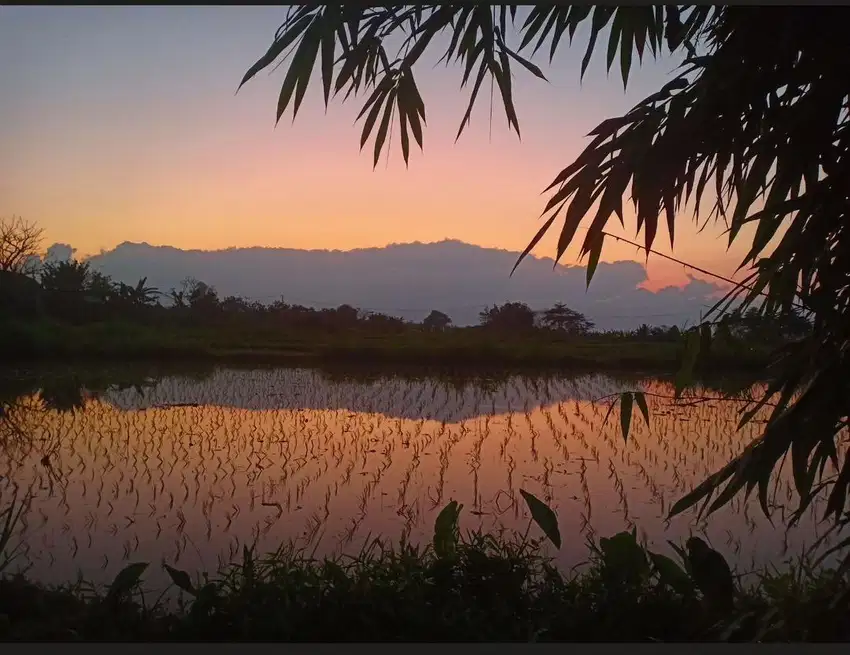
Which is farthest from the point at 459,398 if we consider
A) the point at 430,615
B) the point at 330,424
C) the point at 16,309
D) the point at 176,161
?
the point at 16,309

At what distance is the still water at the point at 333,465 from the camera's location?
71.5 inches

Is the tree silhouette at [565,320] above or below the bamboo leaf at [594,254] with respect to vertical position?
below

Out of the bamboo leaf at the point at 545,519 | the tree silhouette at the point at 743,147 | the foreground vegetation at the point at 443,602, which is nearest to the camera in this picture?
the tree silhouette at the point at 743,147

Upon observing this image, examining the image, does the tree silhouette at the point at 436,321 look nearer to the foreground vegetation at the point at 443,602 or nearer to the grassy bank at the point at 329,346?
the grassy bank at the point at 329,346

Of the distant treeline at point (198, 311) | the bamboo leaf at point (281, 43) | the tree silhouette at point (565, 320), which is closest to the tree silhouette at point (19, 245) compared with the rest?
the distant treeline at point (198, 311)

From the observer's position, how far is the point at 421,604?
1.40 meters

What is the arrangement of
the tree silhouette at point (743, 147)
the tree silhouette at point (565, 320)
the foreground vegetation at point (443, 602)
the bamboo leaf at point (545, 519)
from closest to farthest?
the tree silhouette at point (743, 147) → the foreground vegetation at point (443, 602) → the bamboo leaf at point (545, 519) → the tree silhouette at point (565, 320)

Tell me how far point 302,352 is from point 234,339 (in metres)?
0.24

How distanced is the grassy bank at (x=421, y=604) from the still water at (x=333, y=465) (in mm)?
234

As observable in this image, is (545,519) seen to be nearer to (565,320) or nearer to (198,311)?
(565,320)

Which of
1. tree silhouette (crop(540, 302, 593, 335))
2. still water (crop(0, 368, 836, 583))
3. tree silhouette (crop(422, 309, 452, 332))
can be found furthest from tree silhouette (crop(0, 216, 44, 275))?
tree silhouette (crop(540, 302, 593, 335))

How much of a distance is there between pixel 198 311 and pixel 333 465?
2.63ft

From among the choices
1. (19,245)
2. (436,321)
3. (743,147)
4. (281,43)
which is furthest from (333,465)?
(743,147)

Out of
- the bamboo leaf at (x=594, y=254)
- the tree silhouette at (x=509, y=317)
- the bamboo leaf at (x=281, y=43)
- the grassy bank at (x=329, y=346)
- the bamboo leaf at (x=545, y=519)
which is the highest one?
the bamboo leaf at (x=281, y=43)
